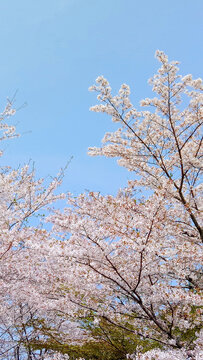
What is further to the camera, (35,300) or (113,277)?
(35,300)

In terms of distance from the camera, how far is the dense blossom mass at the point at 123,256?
17.7 feet

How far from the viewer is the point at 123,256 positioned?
5.76m

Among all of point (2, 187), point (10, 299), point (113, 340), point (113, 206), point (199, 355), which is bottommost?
point (199, 355)

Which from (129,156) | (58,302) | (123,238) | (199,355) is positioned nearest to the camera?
(199,355)

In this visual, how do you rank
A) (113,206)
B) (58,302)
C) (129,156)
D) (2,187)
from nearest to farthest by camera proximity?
(58,302) → (113,206) → (2,187) → (129,156)

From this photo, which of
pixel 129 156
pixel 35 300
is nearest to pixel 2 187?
pixel 35 300

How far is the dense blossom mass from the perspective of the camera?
5.38 meters

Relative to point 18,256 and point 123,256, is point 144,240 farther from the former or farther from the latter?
point 18,256

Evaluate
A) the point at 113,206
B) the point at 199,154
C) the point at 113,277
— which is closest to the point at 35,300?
the point at 113,277

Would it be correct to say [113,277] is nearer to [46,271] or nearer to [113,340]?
[46,271]

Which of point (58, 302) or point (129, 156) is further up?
point (129, 156)

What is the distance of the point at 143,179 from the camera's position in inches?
360

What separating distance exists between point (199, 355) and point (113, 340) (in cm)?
370

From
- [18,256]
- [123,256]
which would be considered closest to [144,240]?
[123,256]
